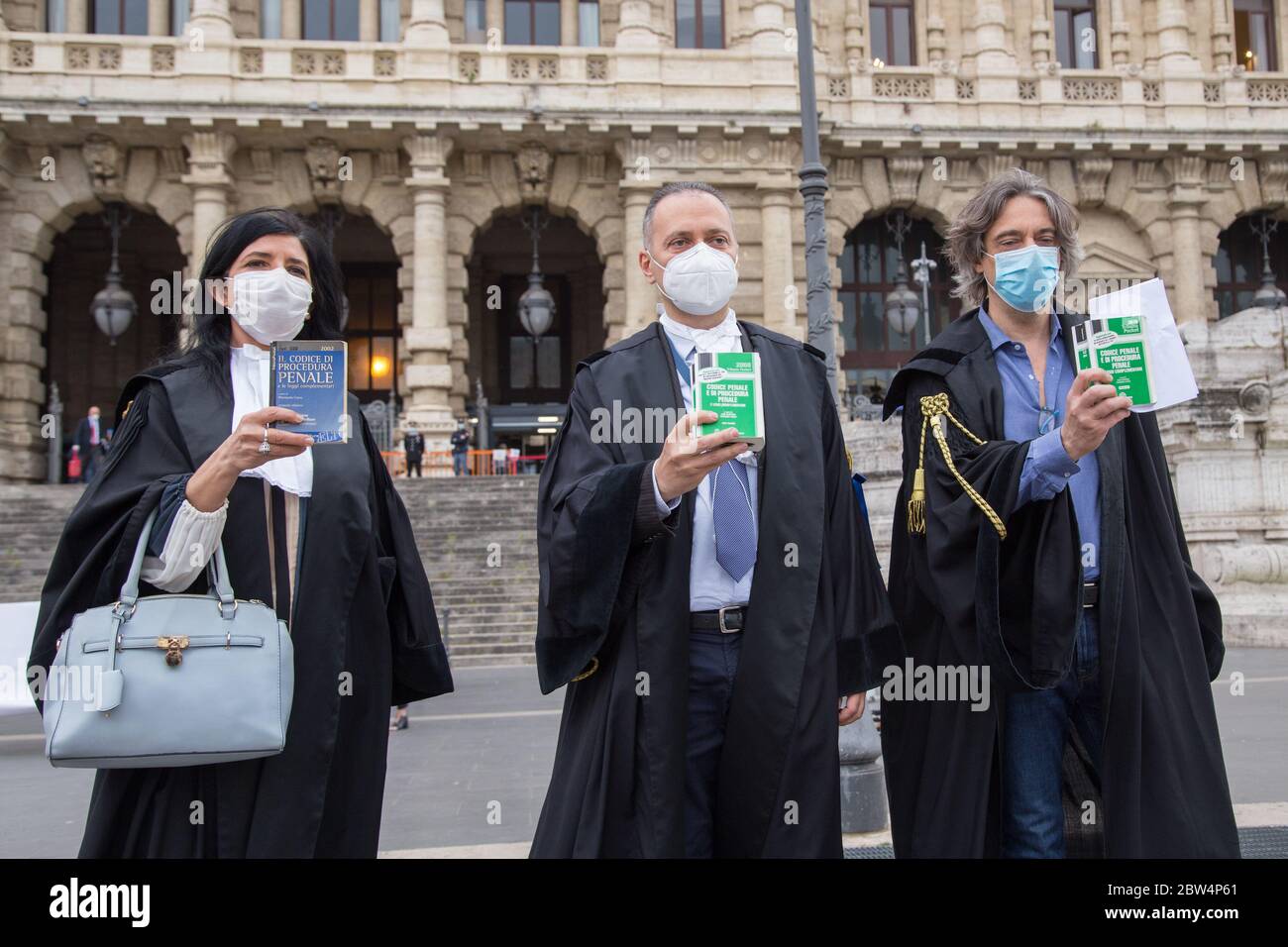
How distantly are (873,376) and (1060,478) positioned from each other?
2448 centimetres

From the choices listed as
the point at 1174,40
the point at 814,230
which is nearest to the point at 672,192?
the point at 814,230

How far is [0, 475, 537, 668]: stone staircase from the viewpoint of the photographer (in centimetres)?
1414

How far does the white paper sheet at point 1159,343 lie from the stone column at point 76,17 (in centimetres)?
2579

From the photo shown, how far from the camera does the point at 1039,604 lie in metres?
2.82

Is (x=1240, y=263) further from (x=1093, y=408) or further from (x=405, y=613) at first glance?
(x=405, y=613)

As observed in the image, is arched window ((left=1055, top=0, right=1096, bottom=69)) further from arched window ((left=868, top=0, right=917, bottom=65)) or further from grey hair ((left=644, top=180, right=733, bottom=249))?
grey hair ((left=644, top=180, right=733, bottom=249))

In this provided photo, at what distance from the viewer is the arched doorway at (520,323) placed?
28.2 metres

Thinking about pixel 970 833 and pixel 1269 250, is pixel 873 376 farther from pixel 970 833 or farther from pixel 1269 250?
pixel 970 833

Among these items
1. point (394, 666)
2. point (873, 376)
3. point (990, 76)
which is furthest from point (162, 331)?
point (394, 666)

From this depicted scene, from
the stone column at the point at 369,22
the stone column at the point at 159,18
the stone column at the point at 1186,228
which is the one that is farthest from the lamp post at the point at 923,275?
the stone column at the point at 159,18

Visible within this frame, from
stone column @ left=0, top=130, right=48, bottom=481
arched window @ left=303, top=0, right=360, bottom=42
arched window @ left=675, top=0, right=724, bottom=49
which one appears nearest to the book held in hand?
stone column @ left=0, top=130, right=48, bottom=481

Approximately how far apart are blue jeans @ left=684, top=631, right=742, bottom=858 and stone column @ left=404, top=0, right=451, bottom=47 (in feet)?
75.0

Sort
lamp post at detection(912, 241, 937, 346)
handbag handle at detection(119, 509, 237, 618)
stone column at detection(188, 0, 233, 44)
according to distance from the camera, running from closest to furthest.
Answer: handbag handle at detection(119, 509, 237, 618) → lamp post at detection(912, 241, 937, 346) → stone column at detection(188, 0, 233, 44)

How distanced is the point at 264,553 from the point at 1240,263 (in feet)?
99.4
